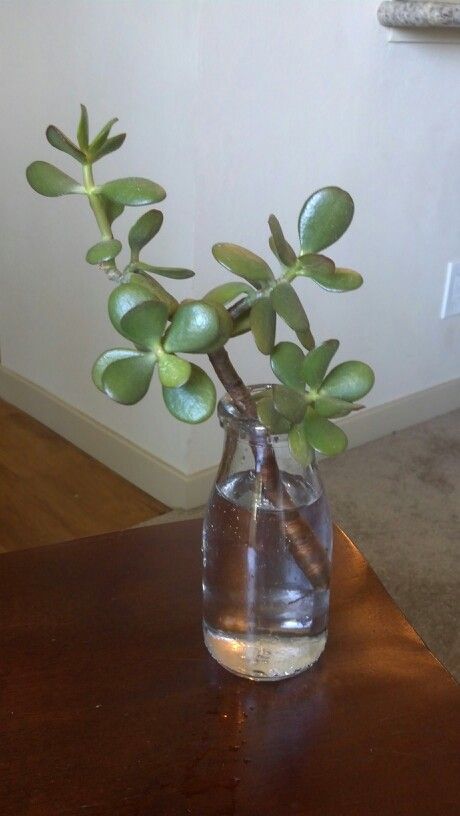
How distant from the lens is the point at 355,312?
5.60ft

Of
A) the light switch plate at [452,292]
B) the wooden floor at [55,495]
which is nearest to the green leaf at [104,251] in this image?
the wooden floor at [55,495]

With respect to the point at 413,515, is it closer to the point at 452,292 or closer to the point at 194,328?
the point at 452,292

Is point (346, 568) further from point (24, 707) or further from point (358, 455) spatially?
point (358, 455)

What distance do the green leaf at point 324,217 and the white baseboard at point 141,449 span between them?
3.60 feet

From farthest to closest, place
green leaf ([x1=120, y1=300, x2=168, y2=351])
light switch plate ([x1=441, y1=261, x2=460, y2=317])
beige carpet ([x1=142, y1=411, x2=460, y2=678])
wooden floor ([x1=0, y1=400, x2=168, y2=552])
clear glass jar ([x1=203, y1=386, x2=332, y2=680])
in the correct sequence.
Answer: light switch plate ([x1=441, y1=261, x2=460, y2=317])
wooden floor ([x1=0, y1=400, x2=168, y2=552])
beige carpet ([x1=142, y1=411, x2=460, y2=678])
clear glass jar ([x1=203, y1=386, x2=332, y2=680])
green leaf ([x1=120, y1=300, x2=168, y2=351])

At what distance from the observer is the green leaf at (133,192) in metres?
0.46

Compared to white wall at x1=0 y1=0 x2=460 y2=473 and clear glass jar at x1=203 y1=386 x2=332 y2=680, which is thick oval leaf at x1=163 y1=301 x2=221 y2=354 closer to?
clear glass jar at x1=203 y1=386 x2=332 y2=680

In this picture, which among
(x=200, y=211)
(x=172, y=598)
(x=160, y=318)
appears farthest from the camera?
(x=200, y=211)

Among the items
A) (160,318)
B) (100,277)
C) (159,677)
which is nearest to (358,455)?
(100,277)

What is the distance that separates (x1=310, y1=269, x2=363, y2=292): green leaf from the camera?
457 millimetres

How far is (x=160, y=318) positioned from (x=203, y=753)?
259mm

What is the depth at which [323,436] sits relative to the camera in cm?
46

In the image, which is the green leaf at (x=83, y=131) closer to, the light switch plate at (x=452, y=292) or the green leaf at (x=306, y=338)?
the green leaf at (x=306, y=338)

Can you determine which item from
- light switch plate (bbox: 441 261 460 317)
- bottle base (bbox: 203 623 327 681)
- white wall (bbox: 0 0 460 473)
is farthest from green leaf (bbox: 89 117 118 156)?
light switch plate (bbox: 441 261 460 317)
